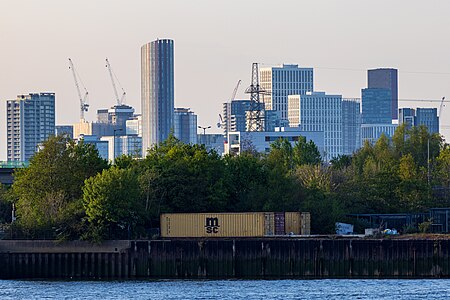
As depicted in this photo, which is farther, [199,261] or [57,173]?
[57,173]

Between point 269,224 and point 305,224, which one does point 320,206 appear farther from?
point 269,224

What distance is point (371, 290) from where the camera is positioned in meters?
98.3

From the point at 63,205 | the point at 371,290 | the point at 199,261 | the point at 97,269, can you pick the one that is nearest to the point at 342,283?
the point at 371,290

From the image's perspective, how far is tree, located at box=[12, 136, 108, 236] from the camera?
121 metres

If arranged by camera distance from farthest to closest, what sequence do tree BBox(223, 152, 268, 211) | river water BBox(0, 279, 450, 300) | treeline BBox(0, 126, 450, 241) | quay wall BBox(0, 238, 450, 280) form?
tree BBox(223, 152, 268, 211)
treeline BBox(0, 126, 450, 241)
quay wall BBox(0, 238, 450, 280)
river water BBox(0, 279, 450, 300)

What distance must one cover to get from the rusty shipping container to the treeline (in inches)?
97.0

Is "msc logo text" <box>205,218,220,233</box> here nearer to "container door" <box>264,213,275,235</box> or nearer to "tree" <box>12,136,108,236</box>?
"container door" <box>264,213,275,235</box>

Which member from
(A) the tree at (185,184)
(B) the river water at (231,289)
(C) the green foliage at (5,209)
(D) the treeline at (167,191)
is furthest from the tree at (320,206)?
(C) the green foliage at (5,209)

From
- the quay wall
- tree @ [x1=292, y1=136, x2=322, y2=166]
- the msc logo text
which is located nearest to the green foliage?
the quay wall

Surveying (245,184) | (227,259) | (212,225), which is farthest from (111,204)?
(245,184)

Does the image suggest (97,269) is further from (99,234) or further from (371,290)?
(371,290)

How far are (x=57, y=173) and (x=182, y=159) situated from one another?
1184 cm

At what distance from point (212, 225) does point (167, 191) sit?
7.79m

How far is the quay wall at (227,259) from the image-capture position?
110 m
